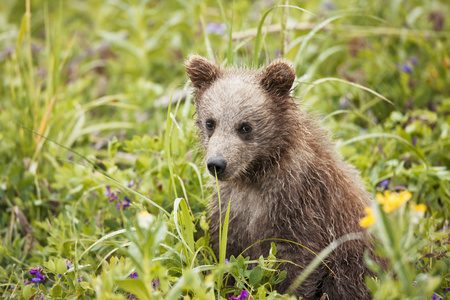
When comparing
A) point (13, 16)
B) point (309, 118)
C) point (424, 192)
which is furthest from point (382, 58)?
point (13, 16)

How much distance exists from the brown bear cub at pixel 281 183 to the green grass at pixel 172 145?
209 mm

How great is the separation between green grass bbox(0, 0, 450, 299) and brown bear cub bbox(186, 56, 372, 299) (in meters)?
0.21

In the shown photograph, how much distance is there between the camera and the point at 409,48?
6.29 meters

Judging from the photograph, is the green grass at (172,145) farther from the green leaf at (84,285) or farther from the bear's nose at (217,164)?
the bear's nose at (217,164)

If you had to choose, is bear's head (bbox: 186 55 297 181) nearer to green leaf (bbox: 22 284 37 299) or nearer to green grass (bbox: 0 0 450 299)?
green grass (bbox: 0 0 450 299)

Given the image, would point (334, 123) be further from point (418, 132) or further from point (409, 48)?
point (409, 48)

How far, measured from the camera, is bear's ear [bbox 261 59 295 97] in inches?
128

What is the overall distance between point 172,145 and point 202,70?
27.3 inches

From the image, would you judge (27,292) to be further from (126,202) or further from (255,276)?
(255,276)

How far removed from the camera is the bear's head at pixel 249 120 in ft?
10.3

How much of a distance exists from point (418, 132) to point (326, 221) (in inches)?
74.7

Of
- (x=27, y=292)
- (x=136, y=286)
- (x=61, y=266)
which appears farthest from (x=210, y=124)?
(x=27, y=292)

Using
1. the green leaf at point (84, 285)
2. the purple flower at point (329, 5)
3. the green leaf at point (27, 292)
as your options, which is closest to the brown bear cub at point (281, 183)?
the green leaf at point (84, 285)

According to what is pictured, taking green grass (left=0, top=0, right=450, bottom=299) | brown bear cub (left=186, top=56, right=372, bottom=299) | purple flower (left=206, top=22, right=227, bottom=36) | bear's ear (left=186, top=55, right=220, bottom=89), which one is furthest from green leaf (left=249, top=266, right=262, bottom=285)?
purple flower (left=206, top=22, right=227, bottom=36)
